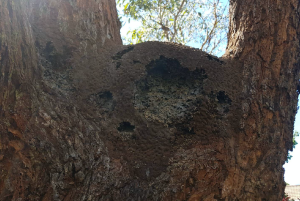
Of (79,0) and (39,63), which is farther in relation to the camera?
(79,0)

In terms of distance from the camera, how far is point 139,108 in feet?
8.42

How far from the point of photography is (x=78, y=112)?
8.02ft

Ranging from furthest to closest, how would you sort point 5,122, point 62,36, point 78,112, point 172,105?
point 62,36 < point 172,105 < point 78,112 < point 5,122

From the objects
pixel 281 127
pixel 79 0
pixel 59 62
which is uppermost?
pixel 79 0

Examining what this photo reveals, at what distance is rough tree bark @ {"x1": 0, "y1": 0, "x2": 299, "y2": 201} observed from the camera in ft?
6.81

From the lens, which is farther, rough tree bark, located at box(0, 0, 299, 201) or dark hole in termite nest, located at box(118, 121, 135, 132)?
dark hole in termite nest, located at box(118, 121, 135, 132)

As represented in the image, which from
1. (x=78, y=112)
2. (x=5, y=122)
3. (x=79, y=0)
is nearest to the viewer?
(x=5, y=122)

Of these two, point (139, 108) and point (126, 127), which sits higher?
point (139, 108)

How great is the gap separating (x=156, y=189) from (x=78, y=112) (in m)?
0.89

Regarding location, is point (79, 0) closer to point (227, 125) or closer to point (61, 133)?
point (61, 133)

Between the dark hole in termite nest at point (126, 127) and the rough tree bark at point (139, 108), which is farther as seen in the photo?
the dark hole in termite nest at point (126, 127)

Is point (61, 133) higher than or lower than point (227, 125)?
lower

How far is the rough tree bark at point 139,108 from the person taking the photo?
2.07m

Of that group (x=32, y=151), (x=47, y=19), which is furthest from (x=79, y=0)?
(x=32, y=151)
